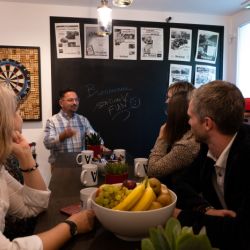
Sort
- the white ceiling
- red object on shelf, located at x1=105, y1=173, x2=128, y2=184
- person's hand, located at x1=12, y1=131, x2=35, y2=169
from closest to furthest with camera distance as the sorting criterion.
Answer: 1. person's hand, located at x1=12, y1=131, x2=35, y2=169
2. red object on shelf, located at x1=105, y1=173, x2=128, y2=184
3. the white ceiling

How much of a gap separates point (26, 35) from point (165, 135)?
243 centimetres

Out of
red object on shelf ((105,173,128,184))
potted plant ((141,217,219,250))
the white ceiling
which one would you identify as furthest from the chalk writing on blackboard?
potted plant ((141,217,219,250))

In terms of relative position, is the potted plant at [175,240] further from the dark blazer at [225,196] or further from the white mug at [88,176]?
the white mug at [88,176]

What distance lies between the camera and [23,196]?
1.28 metres

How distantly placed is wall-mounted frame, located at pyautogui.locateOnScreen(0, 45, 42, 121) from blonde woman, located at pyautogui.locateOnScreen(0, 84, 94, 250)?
2.36 m

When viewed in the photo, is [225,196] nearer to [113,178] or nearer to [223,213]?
[223,213]

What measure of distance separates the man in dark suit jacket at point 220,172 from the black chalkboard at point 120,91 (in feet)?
7.82

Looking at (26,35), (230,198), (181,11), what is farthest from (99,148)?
Result: (181,11)

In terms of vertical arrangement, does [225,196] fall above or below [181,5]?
below

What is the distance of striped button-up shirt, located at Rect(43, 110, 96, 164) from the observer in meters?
3.31

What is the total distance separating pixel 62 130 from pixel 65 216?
2334mm

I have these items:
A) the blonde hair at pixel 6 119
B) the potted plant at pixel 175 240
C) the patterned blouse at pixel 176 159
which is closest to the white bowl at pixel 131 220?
the potted plant at pixel 175 240

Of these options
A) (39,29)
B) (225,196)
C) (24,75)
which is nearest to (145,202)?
(225,196)

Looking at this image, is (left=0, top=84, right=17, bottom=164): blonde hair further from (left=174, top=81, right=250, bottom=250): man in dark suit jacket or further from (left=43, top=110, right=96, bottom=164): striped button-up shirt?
(left=43, top=110, right=96, bottom=164): striped button-up shirt
